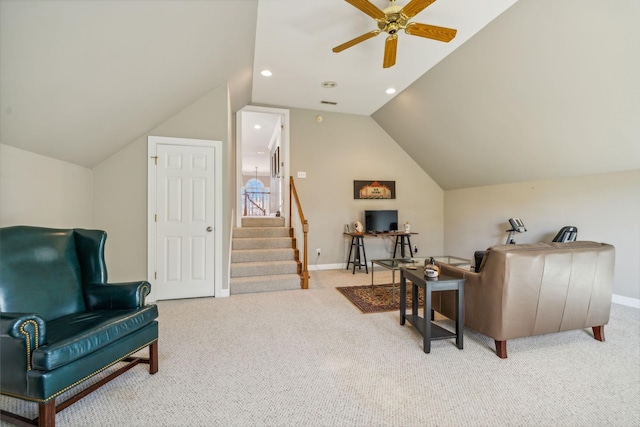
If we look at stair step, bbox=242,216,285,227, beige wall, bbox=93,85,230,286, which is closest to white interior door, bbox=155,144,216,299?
beige wall, bbox=93,85,230,286

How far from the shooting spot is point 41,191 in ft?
8.45

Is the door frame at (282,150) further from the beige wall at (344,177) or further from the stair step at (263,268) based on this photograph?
the stair step at (263,268)

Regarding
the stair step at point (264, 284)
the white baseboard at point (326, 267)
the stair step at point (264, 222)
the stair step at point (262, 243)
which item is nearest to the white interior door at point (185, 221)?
the stair step at point (264, 284)

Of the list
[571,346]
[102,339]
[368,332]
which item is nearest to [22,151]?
[102,339]

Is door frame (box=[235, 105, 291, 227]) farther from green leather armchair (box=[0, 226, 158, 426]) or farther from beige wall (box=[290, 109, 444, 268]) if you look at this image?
green leather armchair (box=[0, 226, 158, 426])

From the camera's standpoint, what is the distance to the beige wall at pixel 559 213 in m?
3.48

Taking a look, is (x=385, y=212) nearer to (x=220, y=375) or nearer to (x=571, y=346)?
(x=571, y=346)

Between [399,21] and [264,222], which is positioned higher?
[399,21]

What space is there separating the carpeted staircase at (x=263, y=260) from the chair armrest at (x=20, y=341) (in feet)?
8.69

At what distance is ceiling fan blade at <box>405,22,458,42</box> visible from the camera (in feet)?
8.38

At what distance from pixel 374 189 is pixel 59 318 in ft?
17.2

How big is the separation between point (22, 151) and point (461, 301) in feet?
12.9

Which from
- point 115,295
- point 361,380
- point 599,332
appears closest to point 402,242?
point 599,332

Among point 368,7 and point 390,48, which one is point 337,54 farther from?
point 368,7
